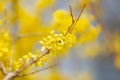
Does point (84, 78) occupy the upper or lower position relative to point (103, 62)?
Result: lower

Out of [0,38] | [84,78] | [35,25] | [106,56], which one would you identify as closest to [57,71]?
[35,25]

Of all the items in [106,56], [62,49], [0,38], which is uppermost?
[106,56]

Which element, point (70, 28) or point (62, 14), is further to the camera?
point (62, 14)

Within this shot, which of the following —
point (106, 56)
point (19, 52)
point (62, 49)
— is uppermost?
point (106, 56)

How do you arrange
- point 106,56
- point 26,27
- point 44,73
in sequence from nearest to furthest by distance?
1. point 26,27
2. point 44,73
3. point 106,56

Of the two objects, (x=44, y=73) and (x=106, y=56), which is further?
(x=106, y=56)

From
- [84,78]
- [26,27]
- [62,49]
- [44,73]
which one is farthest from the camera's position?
[84,78]

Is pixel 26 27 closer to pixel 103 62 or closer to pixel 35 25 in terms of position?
pixel 35 25

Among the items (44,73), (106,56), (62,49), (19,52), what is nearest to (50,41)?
(62,49)

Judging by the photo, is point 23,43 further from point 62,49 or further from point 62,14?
point 62,49
